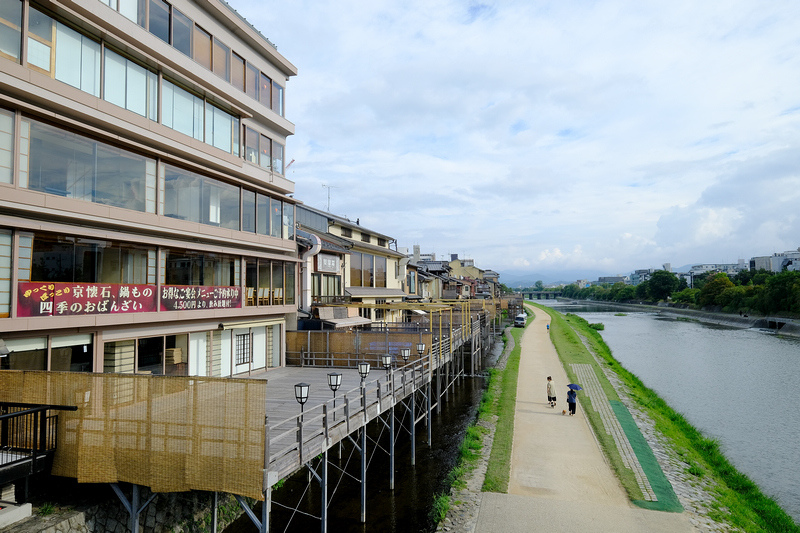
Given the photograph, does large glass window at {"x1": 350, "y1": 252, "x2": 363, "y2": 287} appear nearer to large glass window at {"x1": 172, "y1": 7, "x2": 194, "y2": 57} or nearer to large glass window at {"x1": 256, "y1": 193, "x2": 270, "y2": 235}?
large glass window at {"x1": 256, "y1": 193, "x2": 270, "y2": 235}

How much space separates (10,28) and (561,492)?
2073 centimetres

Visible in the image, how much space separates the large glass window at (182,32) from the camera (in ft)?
59.7

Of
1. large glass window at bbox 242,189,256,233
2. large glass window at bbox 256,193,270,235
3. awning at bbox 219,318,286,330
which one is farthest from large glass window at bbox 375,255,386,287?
large glass window at bbox 242,189,256,233

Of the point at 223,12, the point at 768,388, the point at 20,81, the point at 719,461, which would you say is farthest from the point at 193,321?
the point at 768,388

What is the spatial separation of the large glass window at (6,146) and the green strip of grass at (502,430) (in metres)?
16.5

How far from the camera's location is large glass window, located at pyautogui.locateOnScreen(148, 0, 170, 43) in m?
17.2

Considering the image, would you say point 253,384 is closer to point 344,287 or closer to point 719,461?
point 719,461

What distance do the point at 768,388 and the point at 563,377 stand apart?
1482 cm

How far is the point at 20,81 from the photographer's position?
12734 millimetres

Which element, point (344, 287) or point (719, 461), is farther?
point (344, 287)

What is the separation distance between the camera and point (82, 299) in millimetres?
14195

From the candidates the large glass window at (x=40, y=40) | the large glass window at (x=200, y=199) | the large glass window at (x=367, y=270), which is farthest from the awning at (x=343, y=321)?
the large glass window at (x=40, y=40)

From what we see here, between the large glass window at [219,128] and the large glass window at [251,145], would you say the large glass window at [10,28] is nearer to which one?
the large glass window at [219,128]

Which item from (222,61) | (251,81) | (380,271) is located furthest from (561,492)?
(380,271)
